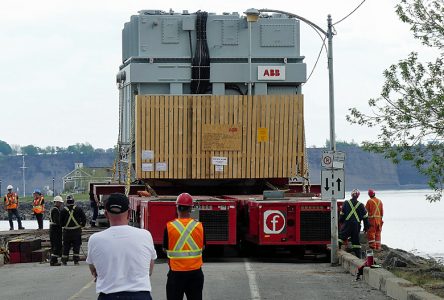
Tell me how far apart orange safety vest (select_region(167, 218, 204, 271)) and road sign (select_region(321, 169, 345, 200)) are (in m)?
12.0

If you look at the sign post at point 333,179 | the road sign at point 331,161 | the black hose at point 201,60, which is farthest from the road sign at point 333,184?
the black hose at point 201,60

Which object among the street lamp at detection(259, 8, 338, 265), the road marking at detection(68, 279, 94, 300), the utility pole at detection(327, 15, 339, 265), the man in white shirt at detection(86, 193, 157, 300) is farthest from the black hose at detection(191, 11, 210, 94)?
the man in white shirt at detection(86, 193, 157, 300)

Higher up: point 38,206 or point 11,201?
point 11,201

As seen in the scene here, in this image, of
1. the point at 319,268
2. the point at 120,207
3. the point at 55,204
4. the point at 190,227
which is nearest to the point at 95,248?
the point at 120,207

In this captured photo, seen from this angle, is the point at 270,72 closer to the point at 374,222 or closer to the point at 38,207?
the point at 374,222

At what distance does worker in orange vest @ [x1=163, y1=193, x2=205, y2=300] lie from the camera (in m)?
12.2

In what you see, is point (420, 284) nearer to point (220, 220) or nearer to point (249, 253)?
point (220, 220)

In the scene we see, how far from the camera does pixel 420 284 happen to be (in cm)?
1827

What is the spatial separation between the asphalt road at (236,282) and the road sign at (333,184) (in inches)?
61.5

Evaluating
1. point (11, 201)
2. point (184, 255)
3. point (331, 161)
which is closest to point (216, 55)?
point (331, 161)

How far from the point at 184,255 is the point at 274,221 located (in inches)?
494

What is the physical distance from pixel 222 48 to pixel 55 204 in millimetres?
5524

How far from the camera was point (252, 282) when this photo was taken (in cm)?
1977

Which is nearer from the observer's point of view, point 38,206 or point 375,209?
point 375,209
